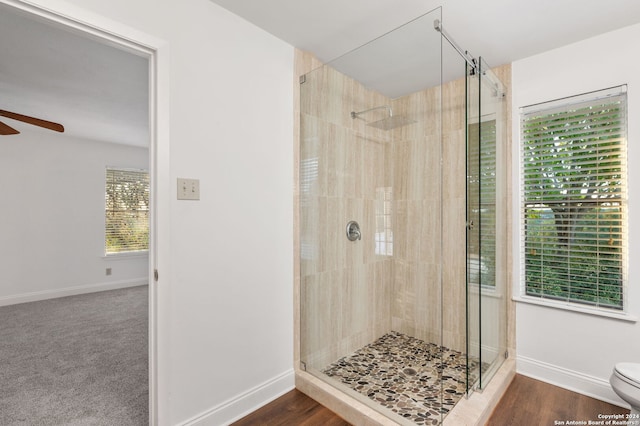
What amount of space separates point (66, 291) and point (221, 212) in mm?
4373

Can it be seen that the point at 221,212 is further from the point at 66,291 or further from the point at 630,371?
the point at 66,291

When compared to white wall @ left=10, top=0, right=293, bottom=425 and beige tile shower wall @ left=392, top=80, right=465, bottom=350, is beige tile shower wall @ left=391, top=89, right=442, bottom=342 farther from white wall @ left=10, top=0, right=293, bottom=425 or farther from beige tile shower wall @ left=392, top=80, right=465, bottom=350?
white wall @ left=10, top=0, right=293, bottom=425

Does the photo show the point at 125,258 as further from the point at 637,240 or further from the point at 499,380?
the point at 637,240

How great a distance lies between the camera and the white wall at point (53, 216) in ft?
13.3

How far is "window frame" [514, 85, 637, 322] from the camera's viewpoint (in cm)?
192

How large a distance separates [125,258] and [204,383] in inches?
172

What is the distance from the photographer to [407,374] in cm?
216

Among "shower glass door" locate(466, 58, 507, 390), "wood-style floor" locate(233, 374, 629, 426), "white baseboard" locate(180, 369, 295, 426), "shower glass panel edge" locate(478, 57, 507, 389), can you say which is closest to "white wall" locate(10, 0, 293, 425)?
"white baseboard" locate(180, 369, 295, 426)

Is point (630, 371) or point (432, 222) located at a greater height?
point (432, 222)

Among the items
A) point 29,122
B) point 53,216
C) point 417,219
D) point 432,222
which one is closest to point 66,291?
point 53,216

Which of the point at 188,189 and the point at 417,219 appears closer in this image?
the point at 188,189

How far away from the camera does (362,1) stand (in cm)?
168

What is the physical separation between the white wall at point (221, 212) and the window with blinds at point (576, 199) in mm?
1803

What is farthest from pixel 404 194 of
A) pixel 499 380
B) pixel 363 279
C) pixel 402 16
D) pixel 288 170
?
pixel 499 380
